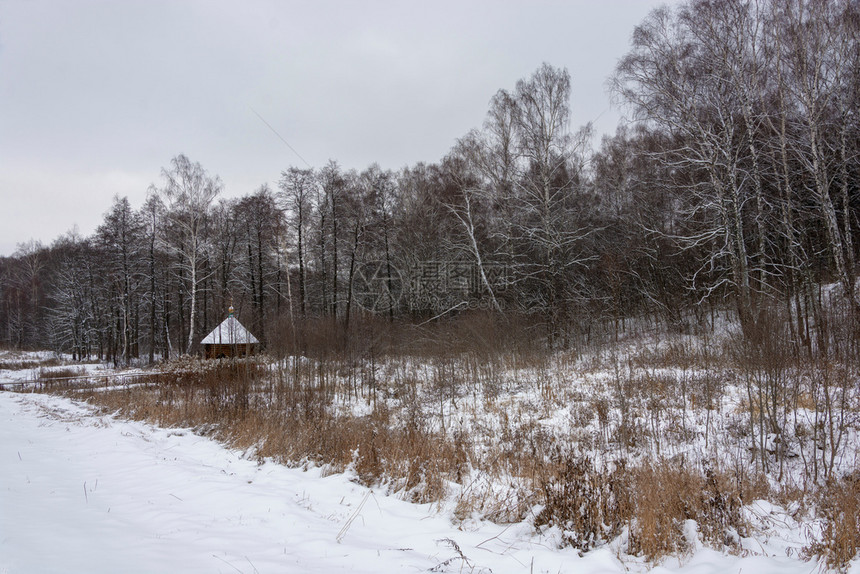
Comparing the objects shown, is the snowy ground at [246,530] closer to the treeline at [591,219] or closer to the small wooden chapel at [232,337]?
the treeline at [591,219]

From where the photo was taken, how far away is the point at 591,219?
22.6 meters

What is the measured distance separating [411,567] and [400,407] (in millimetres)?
8161

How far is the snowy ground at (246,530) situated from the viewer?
337 centimetres

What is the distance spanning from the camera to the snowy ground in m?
3.37

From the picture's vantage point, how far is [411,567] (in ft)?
11.9

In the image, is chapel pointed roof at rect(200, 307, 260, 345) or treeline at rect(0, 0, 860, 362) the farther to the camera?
chapel pointed roof at rect(200, 307, 260, 345)

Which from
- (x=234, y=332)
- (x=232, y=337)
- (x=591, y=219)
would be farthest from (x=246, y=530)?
(x=591, y=219)

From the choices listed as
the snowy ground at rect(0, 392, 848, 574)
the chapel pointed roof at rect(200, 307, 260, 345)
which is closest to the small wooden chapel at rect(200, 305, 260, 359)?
the chapel pointed roof at rect(200, 307, 260, 345)

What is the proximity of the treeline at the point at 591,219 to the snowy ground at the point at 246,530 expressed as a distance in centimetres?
487

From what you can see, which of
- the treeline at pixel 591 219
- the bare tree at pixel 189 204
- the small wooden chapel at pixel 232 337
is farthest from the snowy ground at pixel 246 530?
the bare tree at pixel 189 204

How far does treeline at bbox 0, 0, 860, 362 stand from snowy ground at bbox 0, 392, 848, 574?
16.0ft

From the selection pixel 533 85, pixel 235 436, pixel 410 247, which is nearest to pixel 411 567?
pixel 235 436

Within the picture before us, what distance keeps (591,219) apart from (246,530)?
22150mm

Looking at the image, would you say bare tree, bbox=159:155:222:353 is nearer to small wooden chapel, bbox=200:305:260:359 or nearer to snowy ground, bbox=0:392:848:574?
small wooden chapel, bbox=200:305:260:359
